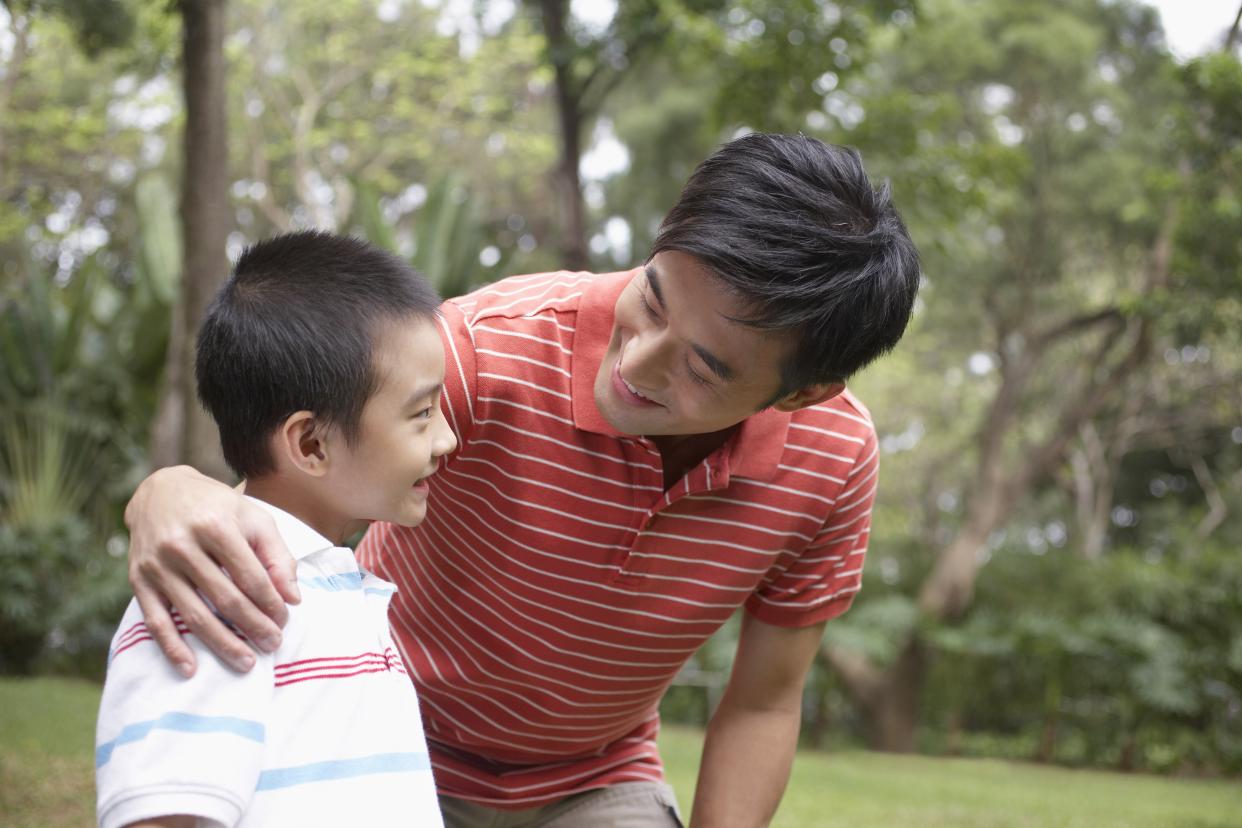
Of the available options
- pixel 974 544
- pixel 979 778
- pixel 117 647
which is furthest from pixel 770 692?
pixel 974 544

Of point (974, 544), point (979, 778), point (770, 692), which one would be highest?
point (770, 692)

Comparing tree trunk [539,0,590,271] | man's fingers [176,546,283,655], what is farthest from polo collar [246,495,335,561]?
tree trunk [539,0,590,271]

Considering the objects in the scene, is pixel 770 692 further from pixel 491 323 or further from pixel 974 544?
pixel 974 544

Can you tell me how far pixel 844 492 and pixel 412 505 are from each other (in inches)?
29.2

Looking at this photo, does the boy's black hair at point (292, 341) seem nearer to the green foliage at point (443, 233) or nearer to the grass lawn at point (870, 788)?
the grass lawn at point (870, 788)

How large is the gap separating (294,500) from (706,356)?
0.56 metres

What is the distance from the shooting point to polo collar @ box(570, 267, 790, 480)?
1818 millimetres

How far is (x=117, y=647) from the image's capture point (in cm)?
132

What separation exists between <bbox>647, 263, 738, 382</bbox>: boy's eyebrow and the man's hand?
61 cm

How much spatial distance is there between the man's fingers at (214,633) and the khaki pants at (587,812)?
0.92 meters

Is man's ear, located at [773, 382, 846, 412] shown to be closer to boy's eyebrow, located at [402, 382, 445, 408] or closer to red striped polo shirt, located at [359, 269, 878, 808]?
red striped polo shirt, located at [359, 269, 878, 808]

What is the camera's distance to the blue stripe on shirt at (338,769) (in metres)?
1.30

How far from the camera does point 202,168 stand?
4.59 m

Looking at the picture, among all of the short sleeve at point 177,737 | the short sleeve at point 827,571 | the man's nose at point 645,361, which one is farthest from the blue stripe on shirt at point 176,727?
the short sleeve at point 827,571
